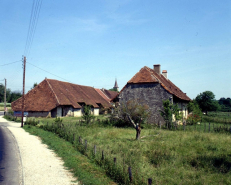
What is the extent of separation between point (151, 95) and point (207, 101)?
32811mm

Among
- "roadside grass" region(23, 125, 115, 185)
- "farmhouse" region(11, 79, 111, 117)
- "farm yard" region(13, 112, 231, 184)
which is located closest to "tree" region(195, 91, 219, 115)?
"farmhouse" region(11, 79, 111, 117)

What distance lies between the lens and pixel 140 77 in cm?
2816

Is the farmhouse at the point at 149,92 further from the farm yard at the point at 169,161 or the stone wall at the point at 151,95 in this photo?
the farm yard at the point at 169,161

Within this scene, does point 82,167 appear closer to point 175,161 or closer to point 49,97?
point 175,161

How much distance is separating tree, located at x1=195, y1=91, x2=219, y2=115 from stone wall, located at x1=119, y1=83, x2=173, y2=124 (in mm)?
31851

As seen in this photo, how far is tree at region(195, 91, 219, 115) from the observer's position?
5372 cm

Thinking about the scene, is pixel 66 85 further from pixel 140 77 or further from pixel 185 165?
pixel 185 165

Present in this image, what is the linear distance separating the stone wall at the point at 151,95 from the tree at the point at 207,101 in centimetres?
3185

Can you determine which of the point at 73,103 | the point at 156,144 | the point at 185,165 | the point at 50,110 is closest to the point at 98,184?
the point at 185,165

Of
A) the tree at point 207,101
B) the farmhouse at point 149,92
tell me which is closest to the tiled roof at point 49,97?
the farmhouse at point 149,92

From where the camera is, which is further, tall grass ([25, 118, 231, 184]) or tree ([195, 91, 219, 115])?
tree ([195, 91, 219, 115])

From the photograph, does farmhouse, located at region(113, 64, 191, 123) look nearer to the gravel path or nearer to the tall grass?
the tall grass

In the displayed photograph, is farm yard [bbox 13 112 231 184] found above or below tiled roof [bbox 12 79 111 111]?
below

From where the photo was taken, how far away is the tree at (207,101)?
53.7 meters
